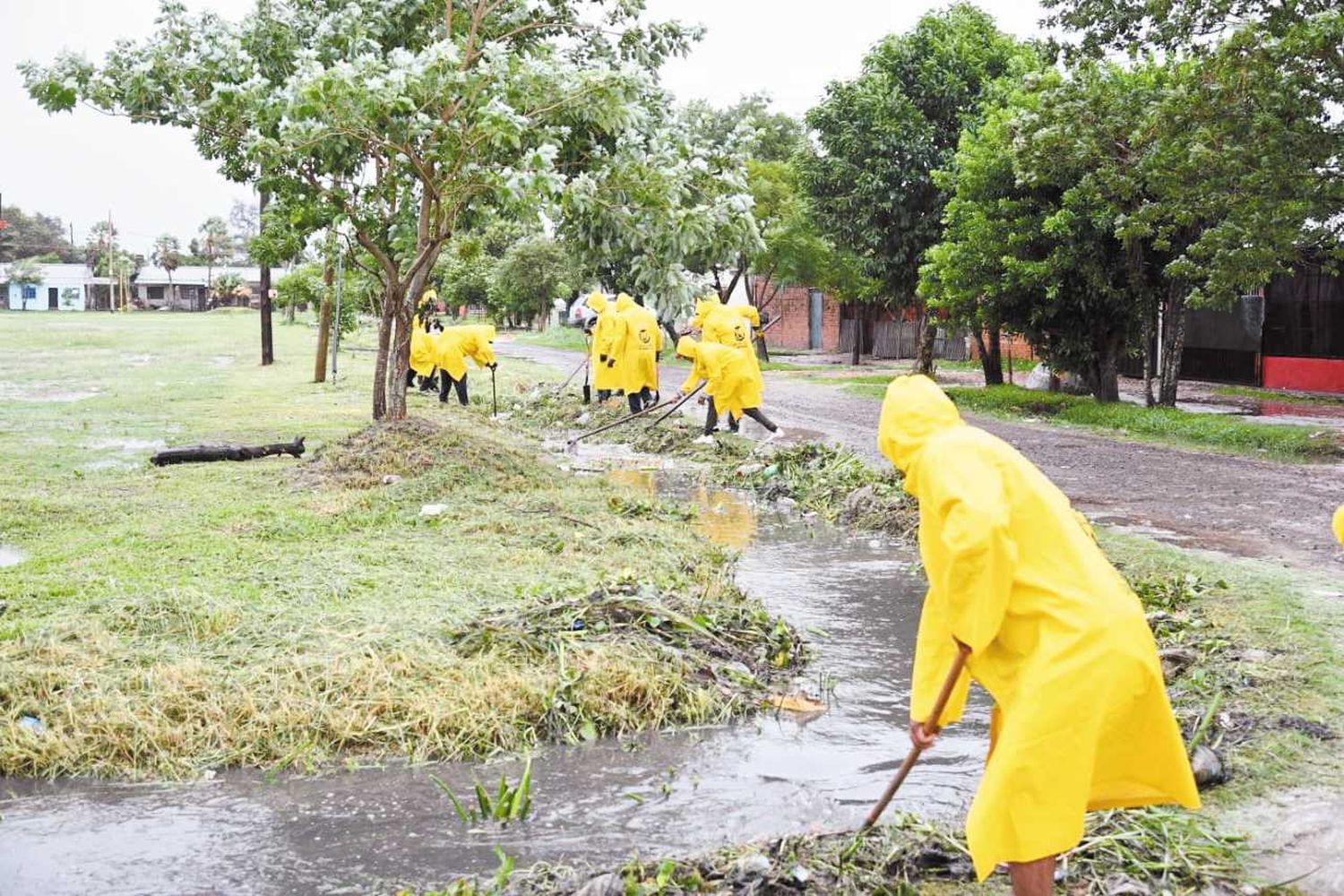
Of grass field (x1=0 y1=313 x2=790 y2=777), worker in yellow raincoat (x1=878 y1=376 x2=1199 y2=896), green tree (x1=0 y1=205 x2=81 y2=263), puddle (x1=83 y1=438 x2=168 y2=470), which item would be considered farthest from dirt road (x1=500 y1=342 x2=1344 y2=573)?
green tree (x1=0 y1=205 x2=81 y2=263)

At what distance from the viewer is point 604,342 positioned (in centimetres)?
1662

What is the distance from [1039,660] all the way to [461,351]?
16.6 m

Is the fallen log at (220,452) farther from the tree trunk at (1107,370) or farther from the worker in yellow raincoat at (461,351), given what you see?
the tree trunk at (1107,370)

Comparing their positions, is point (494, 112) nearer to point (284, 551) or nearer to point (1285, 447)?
point (284, 551)

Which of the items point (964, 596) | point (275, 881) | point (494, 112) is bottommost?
point (275, 881)

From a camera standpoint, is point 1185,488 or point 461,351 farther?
point 461,351

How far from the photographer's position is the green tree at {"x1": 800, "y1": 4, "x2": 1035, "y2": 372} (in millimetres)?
23062

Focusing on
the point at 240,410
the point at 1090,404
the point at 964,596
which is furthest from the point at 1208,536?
the point at 240,410

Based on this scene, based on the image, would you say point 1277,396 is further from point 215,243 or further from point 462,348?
point 215,243

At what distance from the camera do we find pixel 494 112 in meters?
9.57

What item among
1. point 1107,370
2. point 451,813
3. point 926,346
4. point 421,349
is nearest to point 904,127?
point 926,346

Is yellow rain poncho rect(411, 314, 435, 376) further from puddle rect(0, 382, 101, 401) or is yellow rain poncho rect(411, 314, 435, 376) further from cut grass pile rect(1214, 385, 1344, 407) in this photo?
cut grass pile rect(1214, 385, 1344, 407)

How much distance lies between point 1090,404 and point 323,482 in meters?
12.4

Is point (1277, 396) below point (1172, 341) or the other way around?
below
